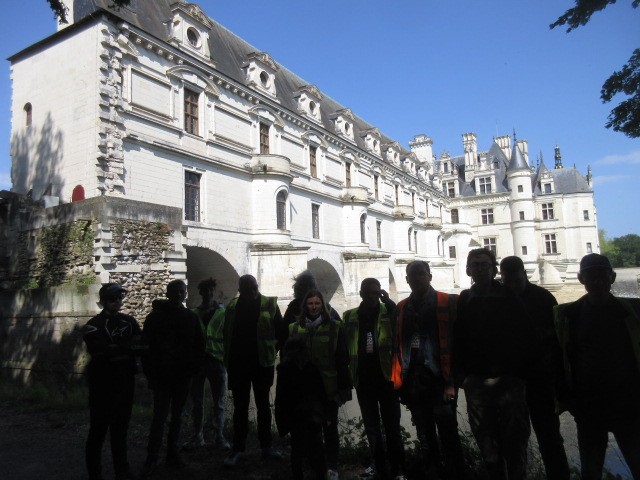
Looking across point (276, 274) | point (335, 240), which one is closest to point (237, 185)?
point (276, 274)

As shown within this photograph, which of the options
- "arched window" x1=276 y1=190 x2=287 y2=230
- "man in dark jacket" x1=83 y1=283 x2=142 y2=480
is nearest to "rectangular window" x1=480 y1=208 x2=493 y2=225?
"arched window" x1=276 y1=190 x2=287 y2=230

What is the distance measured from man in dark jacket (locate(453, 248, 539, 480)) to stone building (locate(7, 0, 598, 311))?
8234 mm

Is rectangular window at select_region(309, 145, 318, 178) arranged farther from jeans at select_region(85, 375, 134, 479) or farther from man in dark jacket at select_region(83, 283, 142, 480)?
jeans at select_region(85, 375, 134, 479)

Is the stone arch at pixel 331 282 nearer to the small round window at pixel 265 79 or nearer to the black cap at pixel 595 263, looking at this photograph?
the small round window at pixel 265 79

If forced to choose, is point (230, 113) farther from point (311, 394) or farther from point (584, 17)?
point (311, 394)

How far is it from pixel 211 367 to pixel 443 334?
3042mm

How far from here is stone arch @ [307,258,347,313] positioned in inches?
937

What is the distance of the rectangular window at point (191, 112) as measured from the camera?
15.9 m

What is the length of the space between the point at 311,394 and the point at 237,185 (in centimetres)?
1464

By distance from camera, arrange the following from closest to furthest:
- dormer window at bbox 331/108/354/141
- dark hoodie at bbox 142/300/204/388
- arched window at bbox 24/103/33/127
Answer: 1. dark hoodie at bbox 142/300/204/388
2. arched window at bbox 24/103/33/127
3. dormer window at bbox 331/108/354/141

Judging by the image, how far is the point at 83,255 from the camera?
32.5 feet

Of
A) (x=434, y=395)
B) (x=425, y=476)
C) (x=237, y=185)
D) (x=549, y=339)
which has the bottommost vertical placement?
(x=425, y=476)

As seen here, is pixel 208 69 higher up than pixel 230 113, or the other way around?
pixel 208 69

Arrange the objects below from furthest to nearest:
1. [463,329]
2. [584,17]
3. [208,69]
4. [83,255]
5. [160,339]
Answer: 1. [208,69]
2. [83,255]
3. [584,17]
4. [160,339]
5. [463,329]
